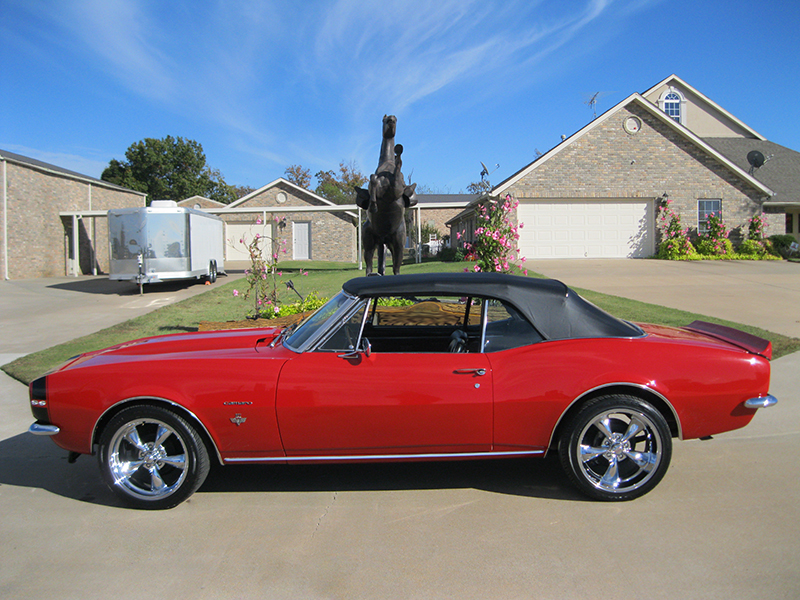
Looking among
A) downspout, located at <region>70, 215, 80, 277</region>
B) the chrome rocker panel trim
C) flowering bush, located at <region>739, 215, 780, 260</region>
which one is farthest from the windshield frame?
downspout, located at <region>70, 215, 80, 277</region>

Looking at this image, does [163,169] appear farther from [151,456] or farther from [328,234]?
[151,456]

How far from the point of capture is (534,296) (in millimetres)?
3469

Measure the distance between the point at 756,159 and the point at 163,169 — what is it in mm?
48702

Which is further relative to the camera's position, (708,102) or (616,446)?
(708,102)

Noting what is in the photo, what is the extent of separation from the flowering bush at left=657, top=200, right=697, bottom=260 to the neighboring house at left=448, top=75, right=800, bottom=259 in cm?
28

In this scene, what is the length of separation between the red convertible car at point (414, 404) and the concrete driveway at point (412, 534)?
0.30 m

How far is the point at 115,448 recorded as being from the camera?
326cm

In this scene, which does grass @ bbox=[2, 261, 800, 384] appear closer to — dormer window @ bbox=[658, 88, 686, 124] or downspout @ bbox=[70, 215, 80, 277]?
downspout @ bbox=[70, 215, 80, 277]

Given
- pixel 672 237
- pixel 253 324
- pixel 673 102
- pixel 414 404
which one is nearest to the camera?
pixel 414 404

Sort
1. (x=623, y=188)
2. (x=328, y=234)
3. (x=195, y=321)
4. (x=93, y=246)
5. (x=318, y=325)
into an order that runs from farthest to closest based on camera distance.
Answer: (x=328, y=234)
(x=93, y=246)
(x=623, y=188)
(x=195, y=321)
(x=318, y=325)

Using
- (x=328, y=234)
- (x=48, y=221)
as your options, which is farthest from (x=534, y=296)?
(x=328, y=234)

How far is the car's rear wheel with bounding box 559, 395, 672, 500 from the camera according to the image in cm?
321

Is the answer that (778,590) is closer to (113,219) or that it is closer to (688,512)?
(688,512)

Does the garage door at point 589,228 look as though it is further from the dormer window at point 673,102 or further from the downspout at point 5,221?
the downspout at point 5,221
